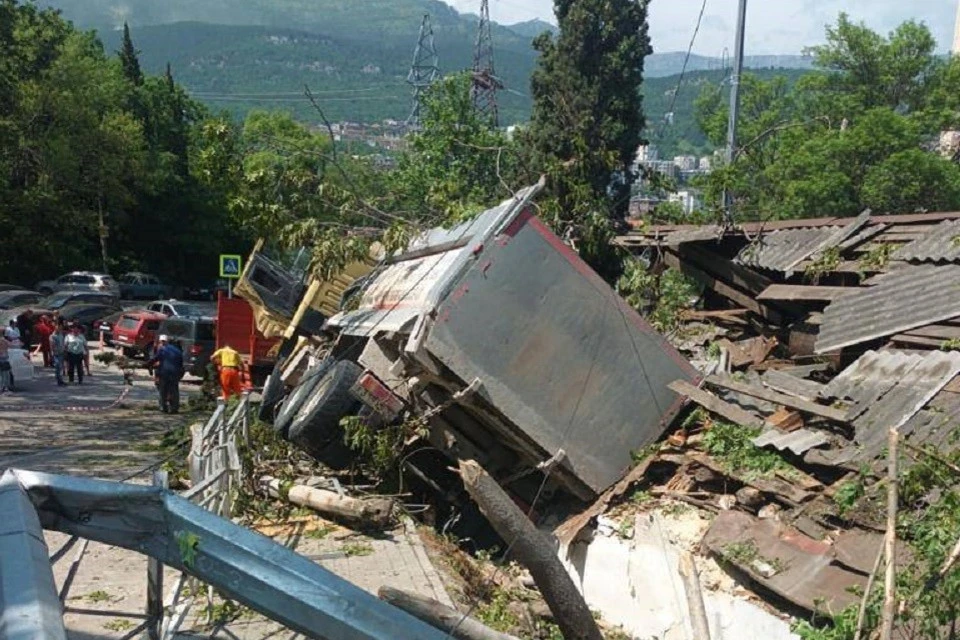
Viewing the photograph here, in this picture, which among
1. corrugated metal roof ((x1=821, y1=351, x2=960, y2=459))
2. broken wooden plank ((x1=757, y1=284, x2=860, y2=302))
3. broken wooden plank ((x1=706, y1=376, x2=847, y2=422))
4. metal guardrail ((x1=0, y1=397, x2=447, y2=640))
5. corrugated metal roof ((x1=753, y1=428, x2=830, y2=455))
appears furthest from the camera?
broken wooden plank ((x1=757, y1=284, x2=860, y2=302))

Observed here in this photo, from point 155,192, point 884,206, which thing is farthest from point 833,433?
point 155,192

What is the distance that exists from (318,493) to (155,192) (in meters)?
41.2

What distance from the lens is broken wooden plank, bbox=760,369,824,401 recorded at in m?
8.97

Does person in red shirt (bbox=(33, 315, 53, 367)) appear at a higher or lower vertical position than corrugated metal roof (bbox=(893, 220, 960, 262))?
lower

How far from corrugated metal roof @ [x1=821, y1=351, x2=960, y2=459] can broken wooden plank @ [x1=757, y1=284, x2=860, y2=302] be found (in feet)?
5.01

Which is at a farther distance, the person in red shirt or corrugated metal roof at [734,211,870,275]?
the person in red shirt

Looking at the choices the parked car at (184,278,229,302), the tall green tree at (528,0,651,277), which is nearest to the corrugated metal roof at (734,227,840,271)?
the tall green tree at (528,0,651,277)

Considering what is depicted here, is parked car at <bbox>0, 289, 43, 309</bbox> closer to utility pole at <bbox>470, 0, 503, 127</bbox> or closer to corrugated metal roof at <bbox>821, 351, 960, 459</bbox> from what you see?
utility pole at <bbox>470, 0, 503, 127</bbox>

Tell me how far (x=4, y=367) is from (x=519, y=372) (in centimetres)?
1431

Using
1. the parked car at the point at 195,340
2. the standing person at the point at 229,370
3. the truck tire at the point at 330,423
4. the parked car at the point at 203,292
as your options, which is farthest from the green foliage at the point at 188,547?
the parked car at the point at 203,292

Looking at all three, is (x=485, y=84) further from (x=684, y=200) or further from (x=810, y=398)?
(x=810, y=398)

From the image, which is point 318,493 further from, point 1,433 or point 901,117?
point 901,117

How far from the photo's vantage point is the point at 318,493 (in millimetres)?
9195

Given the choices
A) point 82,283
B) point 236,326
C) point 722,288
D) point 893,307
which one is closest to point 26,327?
point 236,326
